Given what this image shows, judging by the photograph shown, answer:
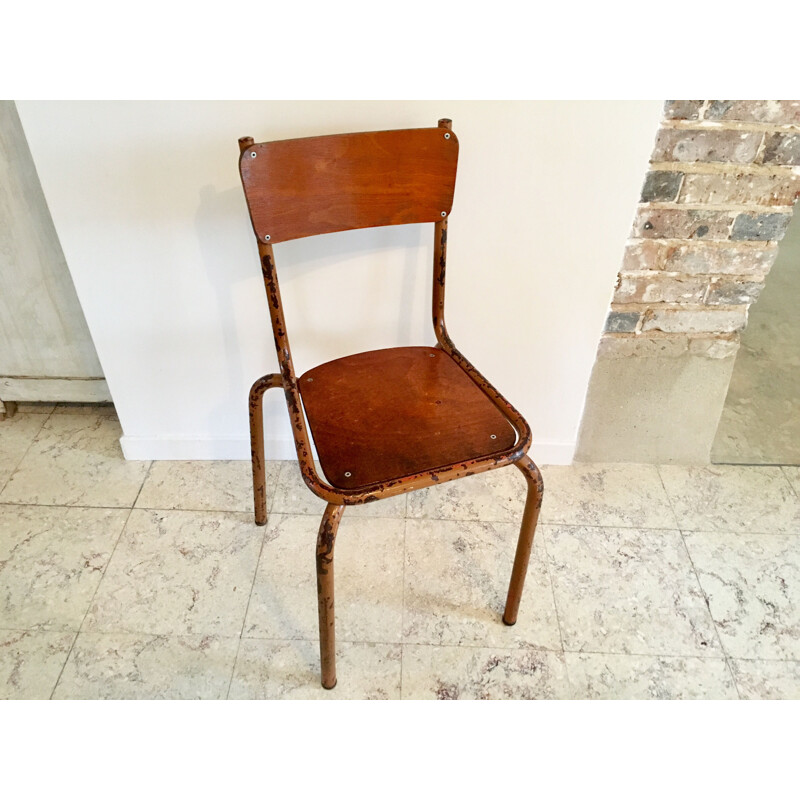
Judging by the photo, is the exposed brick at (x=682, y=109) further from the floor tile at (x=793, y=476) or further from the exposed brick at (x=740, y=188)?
the floor tile at (x=793, y=476)

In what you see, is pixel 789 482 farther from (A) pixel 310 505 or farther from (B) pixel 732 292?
(A) pixel 310 505

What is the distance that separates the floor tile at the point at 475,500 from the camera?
1.50m

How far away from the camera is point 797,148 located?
1.19m

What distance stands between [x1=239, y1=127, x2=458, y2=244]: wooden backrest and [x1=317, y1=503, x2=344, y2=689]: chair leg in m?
0.48

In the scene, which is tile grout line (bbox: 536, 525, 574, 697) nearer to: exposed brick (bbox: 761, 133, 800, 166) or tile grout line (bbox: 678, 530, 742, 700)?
tile grout line (bbox: 678, 530, 742, 700)

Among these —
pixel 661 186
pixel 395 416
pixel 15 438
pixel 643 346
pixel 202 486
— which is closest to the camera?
pixel 395 416

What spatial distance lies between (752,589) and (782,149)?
90 centimetres

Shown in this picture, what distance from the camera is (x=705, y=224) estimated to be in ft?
4.20

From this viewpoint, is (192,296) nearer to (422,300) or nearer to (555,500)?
(422,300)

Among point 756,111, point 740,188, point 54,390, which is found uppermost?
point 756,111

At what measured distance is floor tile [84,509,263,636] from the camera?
1264 millimetres

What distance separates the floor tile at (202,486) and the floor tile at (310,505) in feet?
0.09

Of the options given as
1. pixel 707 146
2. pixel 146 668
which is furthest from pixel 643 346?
pixel 146 668
